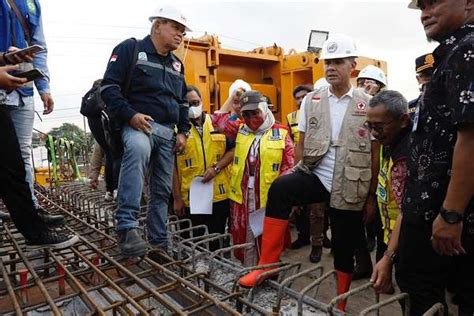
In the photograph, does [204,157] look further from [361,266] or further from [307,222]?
[361,266]

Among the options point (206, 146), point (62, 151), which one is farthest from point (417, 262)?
point (62, 151)

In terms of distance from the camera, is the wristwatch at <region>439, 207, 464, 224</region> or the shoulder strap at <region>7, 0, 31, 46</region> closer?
the wristwatch at <region>439, 207, 464, 224</region>

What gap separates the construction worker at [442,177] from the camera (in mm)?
1316

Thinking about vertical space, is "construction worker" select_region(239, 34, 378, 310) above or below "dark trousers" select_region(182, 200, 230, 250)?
above

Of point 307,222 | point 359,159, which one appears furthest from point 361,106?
point 307,222

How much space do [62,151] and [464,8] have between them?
701 cm

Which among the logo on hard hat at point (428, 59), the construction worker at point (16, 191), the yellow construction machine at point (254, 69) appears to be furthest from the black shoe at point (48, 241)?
the yellow construction machine at point (254, 69)

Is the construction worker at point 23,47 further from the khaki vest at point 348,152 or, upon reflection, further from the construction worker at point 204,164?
the khaki vest at point 348,152

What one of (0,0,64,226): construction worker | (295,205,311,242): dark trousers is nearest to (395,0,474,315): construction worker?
(0,0,64,226): construction worker

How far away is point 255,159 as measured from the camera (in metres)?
3.34

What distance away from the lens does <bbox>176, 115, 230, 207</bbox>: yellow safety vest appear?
3.70m

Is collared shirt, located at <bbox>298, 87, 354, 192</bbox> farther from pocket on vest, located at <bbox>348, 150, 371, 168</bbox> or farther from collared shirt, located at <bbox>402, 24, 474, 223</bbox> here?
collared shirt, located at <bbox>402, 24, 474, 223</bbox>

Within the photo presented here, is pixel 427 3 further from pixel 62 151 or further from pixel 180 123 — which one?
pixel 62 151

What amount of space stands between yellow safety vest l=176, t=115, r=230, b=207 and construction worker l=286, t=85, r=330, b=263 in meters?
0.71
